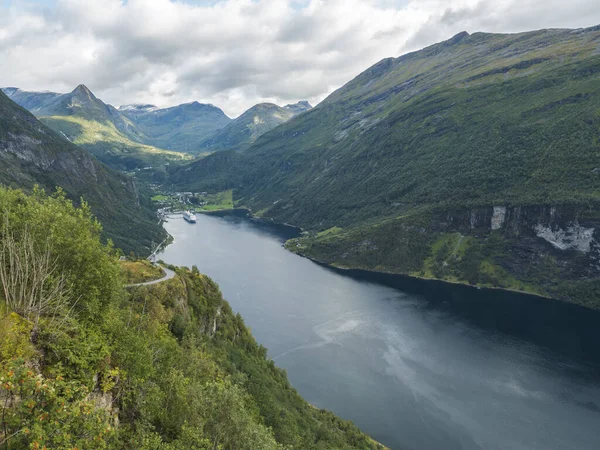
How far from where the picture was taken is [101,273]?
29.0 meters

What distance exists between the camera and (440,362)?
127875 millimetres

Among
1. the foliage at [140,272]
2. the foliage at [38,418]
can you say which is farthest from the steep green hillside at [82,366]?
the foliage at [140,272]

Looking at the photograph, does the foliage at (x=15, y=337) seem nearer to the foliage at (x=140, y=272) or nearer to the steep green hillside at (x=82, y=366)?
the steep green hillside at (x=82, y=366)

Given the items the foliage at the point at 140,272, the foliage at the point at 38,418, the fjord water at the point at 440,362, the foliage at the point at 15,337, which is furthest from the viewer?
the fjord water at the point at 440,362

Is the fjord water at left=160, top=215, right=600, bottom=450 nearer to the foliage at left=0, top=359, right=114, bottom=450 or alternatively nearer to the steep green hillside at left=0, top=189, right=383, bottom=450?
the steep green hillside at left=0, top=189, right=383, bottom=450

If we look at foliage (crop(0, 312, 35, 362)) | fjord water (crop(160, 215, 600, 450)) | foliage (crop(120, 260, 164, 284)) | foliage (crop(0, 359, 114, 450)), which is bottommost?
fjord water (crop(160, 215, 600, 450))

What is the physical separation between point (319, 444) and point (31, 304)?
59965 millimetres

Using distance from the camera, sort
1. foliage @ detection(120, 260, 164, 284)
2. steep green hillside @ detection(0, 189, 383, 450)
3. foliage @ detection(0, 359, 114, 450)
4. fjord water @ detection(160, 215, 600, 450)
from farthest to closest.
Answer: fjord water @ detection(160, 215, 600, 450) < foliage @ detection(120, 260, 164, 284) < steep green hillside @ detection(0, 189, 383, 450) < foliage @ detection(0, 359, 114, 450)

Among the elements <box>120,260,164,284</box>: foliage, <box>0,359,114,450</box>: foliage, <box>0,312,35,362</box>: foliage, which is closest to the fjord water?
<box>120,260,164,284</box>: foliage

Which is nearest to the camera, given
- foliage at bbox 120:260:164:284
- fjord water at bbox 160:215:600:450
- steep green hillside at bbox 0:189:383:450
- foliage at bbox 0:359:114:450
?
foliage at bbox 0:359:114:450

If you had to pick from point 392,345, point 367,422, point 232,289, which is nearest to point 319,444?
point 367,422

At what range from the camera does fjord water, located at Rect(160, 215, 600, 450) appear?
97562 millimetres

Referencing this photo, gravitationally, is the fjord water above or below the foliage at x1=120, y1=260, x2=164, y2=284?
below

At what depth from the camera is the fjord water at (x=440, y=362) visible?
97562 millimetres
